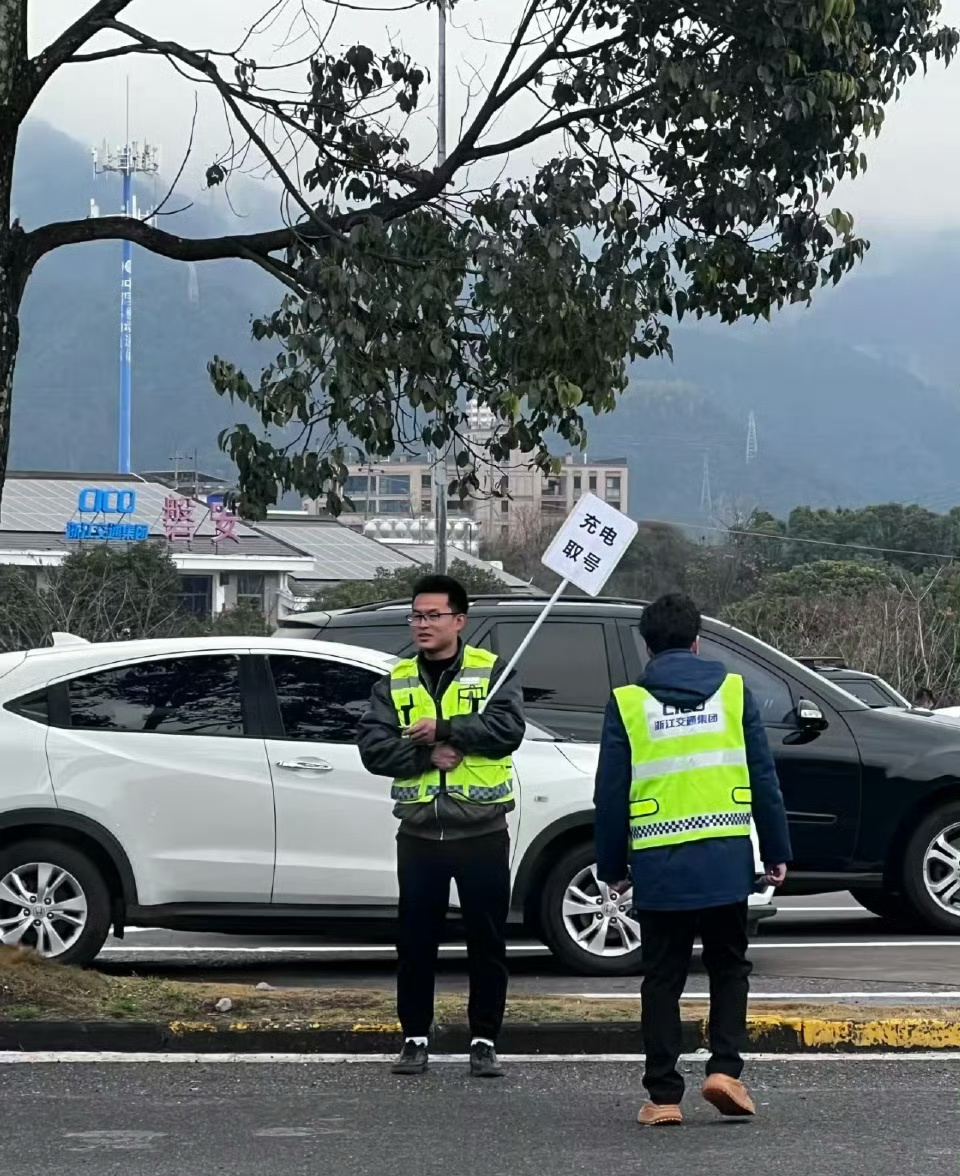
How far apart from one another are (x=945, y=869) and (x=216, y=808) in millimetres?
4614

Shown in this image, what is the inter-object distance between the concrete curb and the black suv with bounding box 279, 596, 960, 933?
3639 millimetres

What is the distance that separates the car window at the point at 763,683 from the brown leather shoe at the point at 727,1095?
212 inches

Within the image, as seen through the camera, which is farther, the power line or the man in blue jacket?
the power line

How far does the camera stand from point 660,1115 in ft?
21.9

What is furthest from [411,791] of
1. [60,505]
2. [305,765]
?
[60,505]

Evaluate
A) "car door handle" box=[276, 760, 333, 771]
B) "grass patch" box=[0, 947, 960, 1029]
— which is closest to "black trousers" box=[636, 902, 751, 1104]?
"grass patch" box=[0, 947, 960, 1029]

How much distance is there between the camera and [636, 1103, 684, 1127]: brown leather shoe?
6688 millimetres

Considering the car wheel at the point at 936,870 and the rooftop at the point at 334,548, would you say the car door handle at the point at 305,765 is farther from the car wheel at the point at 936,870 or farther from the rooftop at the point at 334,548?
the rooftop at the point at 334,548

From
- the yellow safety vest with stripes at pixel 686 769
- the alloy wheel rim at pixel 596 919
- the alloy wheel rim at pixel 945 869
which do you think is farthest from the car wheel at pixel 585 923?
the yellow safety vest with stripes at pixel 686 769

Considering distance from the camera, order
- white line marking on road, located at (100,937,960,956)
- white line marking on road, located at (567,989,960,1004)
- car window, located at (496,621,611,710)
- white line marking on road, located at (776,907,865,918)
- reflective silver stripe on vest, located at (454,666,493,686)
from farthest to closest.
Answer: white line marking on road, located at (776,907,865,918) → white line marking on road, located at (100,937,960,956) → car window, located at (496,621,611,710) → white line marking on road, located at (567,989,960,1004) → reflective silver stripe on vest, located at (454,666,493,686)

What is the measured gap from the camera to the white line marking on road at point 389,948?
39.0 feet

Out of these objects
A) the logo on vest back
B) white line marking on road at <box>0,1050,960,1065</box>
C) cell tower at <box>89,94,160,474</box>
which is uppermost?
cell tower at <box>89,94,160,474</box>

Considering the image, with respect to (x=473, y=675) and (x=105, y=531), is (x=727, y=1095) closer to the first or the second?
(x=473, y=675)

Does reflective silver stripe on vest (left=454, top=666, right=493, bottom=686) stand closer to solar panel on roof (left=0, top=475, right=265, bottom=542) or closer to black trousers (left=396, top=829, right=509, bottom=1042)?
black trousers (left=396, top=829, right=509, bottom=1042)
